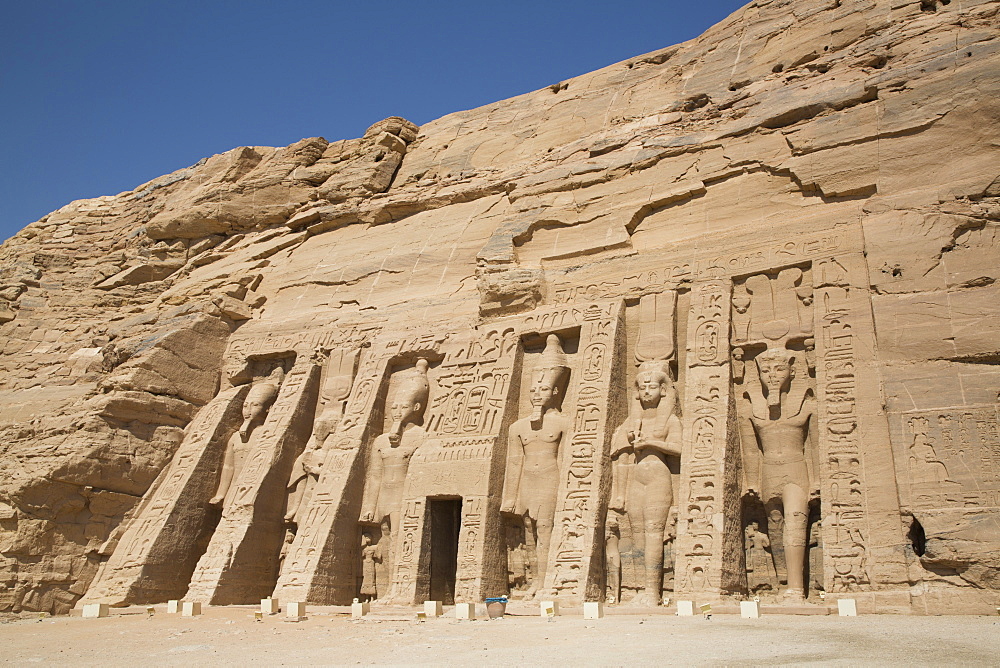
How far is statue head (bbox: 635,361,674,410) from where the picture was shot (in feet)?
34.6

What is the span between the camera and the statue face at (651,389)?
1054 centimetres

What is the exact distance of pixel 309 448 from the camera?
13.6 m

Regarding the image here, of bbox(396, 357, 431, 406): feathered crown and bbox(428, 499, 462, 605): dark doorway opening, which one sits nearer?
bbox(428, 499, 462, 605): dark doorway opening

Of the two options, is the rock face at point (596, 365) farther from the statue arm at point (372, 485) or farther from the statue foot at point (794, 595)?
the statue foot at point (794, 595)

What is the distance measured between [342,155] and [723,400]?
12.0m

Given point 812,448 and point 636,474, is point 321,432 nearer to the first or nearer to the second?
point 636,474

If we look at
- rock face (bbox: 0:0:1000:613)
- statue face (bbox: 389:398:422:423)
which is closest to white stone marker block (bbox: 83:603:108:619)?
rock face (bbox: 0:0:1000:613)

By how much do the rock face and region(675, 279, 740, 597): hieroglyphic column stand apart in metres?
0.03

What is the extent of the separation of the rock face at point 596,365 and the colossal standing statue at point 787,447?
0.15ft

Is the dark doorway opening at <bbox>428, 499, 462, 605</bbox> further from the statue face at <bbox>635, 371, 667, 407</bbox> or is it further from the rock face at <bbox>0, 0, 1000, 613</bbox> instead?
the statue face at <bbox>635, 371, 667, 407</bbox>

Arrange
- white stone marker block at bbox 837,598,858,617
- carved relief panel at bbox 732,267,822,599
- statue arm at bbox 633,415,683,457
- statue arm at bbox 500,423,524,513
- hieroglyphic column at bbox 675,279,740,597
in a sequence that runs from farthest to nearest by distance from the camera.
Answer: statue arm at bbox 500,423,524,513
statue arm at bbox 633,415,683,457
carved relief panel at bbox 732,267,822,599
hieroglyphic column at bbox 675,279,740,597
white stone marker block at bbox 837,598,858,617

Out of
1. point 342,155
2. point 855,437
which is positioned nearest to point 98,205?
point 342,155

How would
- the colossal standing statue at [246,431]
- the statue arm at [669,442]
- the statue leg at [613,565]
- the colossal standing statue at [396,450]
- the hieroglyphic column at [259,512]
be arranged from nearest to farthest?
1. the statue leg at [613,565]
2. the statue arm at [669,442]
3. the colossal standing statue at [396,450]
4. the hieroglyphic column at [259,512]
5. the colossal standing statue at [246,431]

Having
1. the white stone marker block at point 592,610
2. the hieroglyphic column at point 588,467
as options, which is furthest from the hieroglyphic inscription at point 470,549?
the white stone marker block at point 592,610
